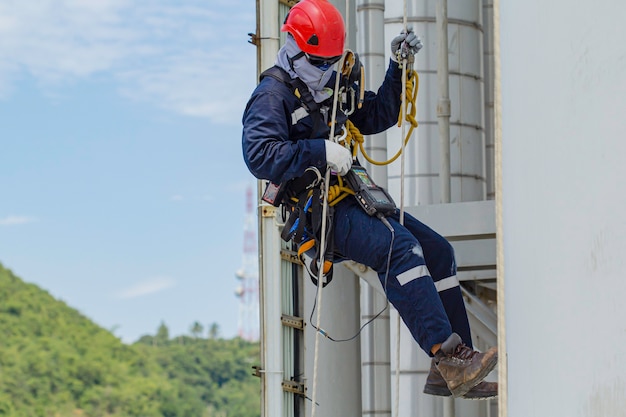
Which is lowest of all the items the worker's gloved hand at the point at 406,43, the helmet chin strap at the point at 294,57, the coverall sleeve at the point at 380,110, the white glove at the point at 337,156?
the white glove at the point at 337,156

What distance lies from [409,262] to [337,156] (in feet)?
1.75

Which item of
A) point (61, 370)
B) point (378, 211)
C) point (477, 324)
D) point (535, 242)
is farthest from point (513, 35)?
point (61, 370)

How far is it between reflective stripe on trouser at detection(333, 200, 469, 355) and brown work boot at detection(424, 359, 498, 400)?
161 millimetres

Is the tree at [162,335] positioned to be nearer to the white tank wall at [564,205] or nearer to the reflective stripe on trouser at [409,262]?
the reflective stripe on trouser at [409,262]

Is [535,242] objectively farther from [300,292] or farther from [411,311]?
[300,292]

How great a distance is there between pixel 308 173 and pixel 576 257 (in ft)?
7.52

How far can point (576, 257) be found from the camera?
315 centimetres

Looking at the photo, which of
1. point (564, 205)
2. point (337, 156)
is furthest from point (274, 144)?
point (564, 205)

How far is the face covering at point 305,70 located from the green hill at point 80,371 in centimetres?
5202

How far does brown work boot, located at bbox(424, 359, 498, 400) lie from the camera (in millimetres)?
5152

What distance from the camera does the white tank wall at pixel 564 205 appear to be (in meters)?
3.02

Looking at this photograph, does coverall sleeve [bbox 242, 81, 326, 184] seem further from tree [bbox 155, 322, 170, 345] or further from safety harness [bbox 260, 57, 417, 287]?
tree [bbox 155, 322, 170, 345]

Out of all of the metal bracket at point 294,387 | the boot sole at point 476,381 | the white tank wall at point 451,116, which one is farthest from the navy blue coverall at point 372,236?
the metal bracket at point 294,387

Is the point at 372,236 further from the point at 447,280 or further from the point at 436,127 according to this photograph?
the point at 436,127
